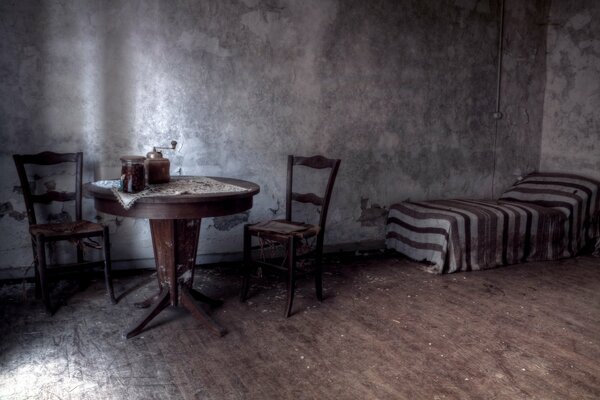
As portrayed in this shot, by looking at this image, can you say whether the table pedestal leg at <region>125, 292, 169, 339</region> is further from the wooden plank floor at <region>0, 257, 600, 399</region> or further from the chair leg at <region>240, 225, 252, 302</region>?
the chair leg at <region>240, 225, 252, 302</region>

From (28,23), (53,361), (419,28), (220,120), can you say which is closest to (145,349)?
(53,361)

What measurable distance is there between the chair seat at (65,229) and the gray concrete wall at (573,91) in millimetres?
4892

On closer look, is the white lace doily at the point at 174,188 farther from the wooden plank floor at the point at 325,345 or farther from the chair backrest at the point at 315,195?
the wooden plank floor at the point at 325,345

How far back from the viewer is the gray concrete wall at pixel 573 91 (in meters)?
5.31

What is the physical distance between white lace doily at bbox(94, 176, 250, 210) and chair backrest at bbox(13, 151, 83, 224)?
67 cm

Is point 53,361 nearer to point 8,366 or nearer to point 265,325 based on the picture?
point 8,366

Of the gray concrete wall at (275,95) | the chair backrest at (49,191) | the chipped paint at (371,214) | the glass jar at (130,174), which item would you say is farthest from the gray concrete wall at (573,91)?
the chair backrest at (49,191)

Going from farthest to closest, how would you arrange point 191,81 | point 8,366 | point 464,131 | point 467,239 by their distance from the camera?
1. point 464,131
2. point 467,239
3. point 191,81
4. point 8,366

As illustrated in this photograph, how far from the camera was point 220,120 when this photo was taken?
14.1 feet

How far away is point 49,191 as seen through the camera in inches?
150

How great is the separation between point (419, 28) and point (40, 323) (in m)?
4.19

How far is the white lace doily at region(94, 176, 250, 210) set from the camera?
109 inches

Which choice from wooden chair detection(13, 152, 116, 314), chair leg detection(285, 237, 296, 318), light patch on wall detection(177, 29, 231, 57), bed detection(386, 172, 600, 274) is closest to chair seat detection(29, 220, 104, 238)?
wooden chair detection(13, 152, 116, 314)

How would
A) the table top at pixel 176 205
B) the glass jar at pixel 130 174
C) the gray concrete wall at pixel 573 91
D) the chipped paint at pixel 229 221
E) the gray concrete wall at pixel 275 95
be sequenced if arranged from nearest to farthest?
the table top at pixel 176 205 < the glass jar at pixel 130 174 < the gray concrete wall at pixel 275 95 < the chipped paint at pixel 229 221 < the gray concrete wall at pixel 573 91
